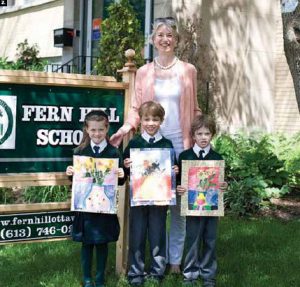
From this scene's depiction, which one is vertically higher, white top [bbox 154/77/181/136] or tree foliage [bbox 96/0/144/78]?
tree foliage [bbox 96/0/144/78]

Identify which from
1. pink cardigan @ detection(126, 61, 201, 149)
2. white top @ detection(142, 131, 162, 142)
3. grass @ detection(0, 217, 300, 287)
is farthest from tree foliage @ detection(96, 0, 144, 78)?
white top @ detection(142, 131, 162, 142)

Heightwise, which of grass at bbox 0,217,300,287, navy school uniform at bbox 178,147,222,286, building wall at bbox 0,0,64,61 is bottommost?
grass at bbox 0,217,300,287

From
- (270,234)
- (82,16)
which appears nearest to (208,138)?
(270,234)

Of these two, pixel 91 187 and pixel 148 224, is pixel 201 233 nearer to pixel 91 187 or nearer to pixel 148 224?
pixel 148 224

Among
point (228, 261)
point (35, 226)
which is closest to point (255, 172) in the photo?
point (228, 261)

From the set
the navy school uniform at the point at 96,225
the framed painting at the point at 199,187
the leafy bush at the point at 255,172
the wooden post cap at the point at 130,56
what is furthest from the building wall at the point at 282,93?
the navy school uniform at the point at 96,225

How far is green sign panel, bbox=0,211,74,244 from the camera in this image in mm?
4211

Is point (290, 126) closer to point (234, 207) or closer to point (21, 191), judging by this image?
A: point (234, 207)

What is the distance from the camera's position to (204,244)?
4.47m

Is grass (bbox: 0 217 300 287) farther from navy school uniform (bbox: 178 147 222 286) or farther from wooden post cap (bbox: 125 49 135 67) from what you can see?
wooden post cap (bbox: 125 49 135 67)

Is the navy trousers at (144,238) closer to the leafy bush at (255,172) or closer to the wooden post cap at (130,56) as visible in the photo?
the wooden post cap at (130,56)

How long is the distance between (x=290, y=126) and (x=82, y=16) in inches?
223

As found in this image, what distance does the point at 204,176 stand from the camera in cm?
432

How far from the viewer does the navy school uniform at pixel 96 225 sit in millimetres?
4188
